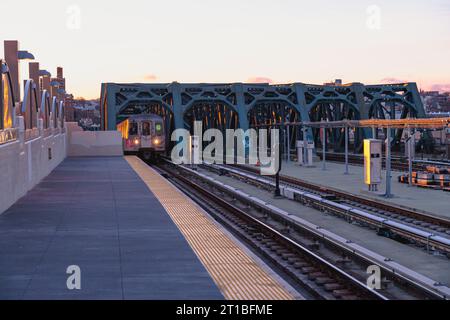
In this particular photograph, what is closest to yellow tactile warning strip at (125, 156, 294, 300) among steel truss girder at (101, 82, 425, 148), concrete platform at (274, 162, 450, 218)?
concrete platform at (274, 162, 450, 218)

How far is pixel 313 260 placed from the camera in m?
13.0

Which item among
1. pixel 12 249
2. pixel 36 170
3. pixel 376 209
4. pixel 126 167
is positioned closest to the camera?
pixel 12 249

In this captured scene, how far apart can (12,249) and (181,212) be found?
6.59 m

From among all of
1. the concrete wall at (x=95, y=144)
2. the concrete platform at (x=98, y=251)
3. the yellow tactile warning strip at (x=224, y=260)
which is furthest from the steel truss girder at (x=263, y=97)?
the yellow tactile warning strip at (x=224, y=260)

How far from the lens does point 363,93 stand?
2753 inches

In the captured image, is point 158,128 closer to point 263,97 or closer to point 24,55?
point 263,97

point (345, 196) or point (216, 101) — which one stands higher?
point (216, 101)

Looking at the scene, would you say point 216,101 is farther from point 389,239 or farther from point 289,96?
point 389,239

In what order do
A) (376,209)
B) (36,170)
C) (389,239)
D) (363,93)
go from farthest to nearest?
1. (363,93)
2. (36,170)
3. (376,209)
4. (389,239)

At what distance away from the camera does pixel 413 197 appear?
24172 mm

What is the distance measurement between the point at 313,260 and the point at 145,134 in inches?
1641

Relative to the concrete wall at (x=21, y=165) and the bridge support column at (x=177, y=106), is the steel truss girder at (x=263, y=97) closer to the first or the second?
the bridge support column at (x=177, y=106)
